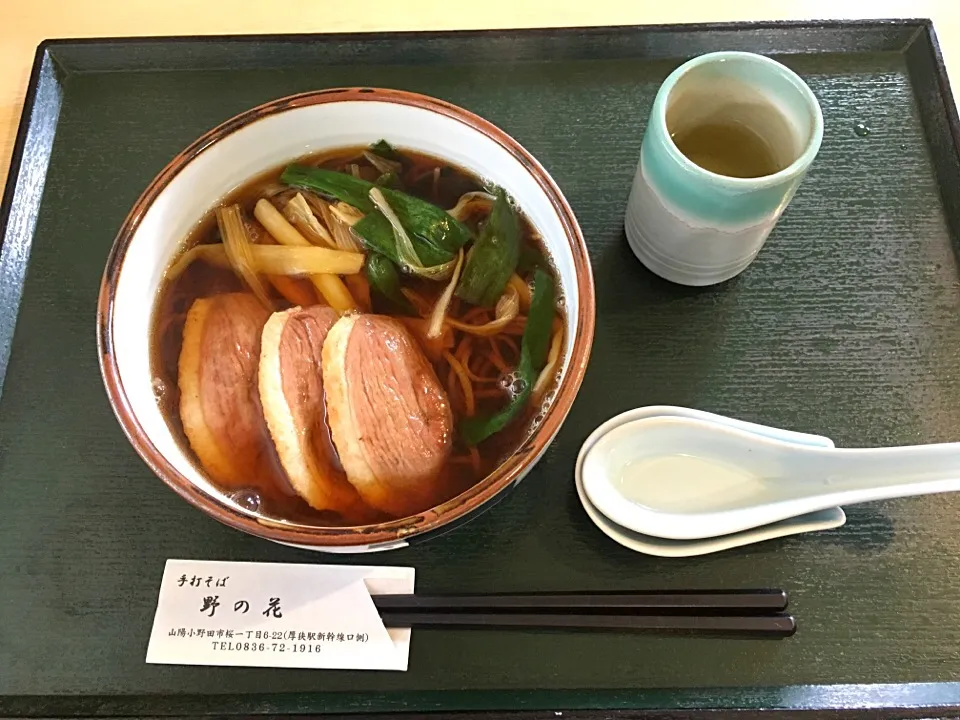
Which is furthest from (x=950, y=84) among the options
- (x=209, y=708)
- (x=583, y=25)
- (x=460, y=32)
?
(x=209, y=708)

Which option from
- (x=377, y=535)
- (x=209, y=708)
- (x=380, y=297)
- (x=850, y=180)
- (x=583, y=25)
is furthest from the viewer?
(x=583, y=25)

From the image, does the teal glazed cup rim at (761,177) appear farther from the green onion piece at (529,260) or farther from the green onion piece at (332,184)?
the green onion piece at (332,184)

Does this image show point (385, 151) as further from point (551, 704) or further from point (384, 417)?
point (551, 704)

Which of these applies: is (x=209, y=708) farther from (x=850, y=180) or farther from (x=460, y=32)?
(x=850, y=180)

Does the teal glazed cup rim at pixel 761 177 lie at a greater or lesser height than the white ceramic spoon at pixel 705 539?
greater

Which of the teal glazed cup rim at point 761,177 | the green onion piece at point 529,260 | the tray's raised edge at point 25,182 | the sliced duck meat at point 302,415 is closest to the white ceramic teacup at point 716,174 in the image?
the teal glazed cup rim at point 761,177

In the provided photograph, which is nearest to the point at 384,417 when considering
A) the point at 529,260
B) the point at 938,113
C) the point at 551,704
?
the point at 529,260
